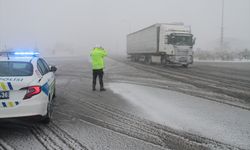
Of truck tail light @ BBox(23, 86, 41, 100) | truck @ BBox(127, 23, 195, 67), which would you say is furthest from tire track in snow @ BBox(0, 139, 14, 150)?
truck @ BBox(127, 23, 195, 67)

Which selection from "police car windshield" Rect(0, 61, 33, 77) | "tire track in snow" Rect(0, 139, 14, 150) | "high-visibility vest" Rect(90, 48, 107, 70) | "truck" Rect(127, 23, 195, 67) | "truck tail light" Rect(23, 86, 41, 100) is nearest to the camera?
"tire track in snow" Rect(0, 139, 14, 150)

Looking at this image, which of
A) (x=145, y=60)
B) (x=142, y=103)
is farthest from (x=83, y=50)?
(x=142, y=103)

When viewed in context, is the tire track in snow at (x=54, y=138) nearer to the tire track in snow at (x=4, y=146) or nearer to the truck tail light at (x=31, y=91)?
the tire track in snow at (x=4, y=146)

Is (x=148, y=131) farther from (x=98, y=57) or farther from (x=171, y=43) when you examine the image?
(x=171, y=43)

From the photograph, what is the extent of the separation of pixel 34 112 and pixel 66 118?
149 centimetres

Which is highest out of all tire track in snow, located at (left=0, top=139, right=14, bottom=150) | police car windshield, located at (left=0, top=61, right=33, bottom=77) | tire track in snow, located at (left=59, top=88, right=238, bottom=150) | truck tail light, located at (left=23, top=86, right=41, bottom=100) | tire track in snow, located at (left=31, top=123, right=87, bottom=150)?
police car windshield, located at (left=0, top=61, right=33, bottom=77)

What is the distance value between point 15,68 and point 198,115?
4.47 meters

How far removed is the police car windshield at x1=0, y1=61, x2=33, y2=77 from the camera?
626 cm

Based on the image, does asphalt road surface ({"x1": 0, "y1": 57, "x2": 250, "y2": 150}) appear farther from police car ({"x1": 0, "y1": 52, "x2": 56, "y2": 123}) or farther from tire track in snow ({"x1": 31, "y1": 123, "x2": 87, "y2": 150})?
police car ({"x1": 0, "y1": 52, "x2": 56, "y2": 123})

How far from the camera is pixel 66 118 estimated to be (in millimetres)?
7234

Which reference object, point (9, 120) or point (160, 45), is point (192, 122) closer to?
point (9, 120)

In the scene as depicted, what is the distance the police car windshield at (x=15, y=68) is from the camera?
626 cm

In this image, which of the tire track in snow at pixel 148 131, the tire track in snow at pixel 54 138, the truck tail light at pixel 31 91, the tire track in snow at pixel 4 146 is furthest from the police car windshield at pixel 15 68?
the tire track in snow at pixel 148 131

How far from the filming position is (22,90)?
5762 millimetres
